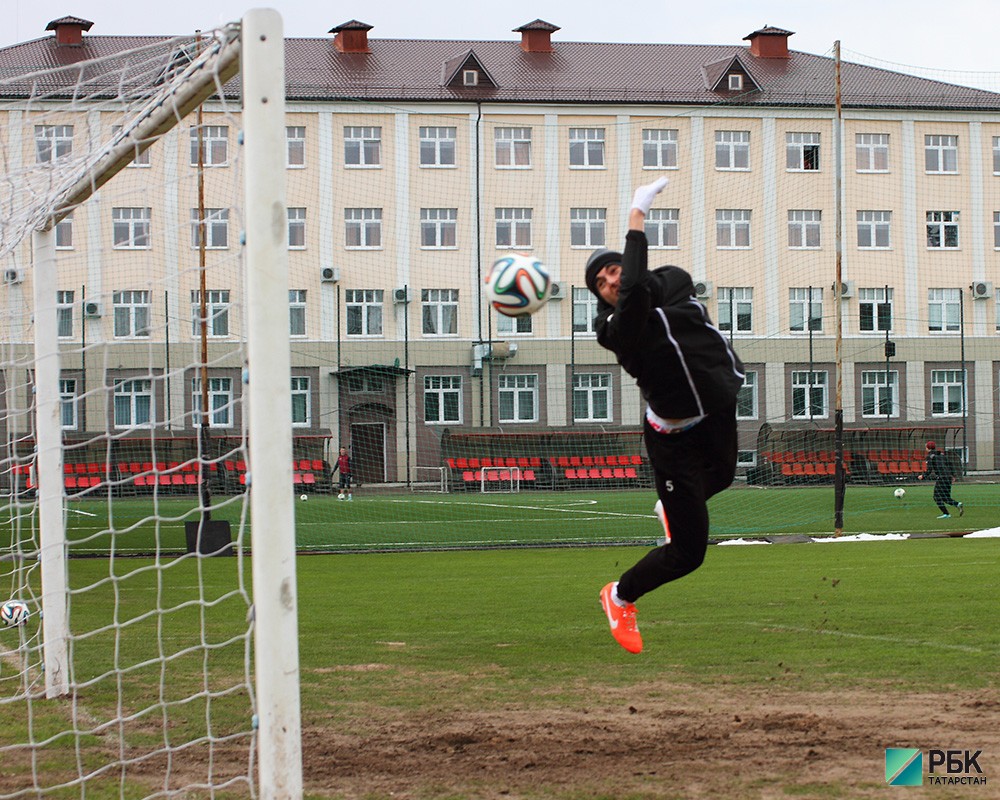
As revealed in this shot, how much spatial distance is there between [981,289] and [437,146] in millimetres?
21780

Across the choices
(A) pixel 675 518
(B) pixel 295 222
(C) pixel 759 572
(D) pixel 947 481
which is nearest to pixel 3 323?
(A) pixel 675 518

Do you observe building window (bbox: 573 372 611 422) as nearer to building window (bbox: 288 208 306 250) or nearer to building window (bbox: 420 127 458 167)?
building window (bbox: 420 127 458 167)

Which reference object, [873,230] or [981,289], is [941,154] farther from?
[981,289]

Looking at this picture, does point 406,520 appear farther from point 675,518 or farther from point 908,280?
point 908,280

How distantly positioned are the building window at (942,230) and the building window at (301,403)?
24.3 metres

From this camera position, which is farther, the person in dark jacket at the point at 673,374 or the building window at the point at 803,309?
the building window at the point at 803,309

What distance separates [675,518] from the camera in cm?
688

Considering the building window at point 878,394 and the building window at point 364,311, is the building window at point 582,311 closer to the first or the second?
the building window at point 364,311

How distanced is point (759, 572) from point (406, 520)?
534 inches

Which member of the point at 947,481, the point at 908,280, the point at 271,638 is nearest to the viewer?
the point at 271,638

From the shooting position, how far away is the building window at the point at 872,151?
47000 mm

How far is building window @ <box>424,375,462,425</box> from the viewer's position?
1624 inches

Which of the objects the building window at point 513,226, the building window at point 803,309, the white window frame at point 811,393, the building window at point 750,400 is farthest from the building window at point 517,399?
the building window at point 803,309

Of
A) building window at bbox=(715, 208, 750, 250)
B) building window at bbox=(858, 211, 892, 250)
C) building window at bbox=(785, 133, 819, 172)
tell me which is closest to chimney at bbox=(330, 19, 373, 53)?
building window at bbox=(715, 208, 750, 250)
